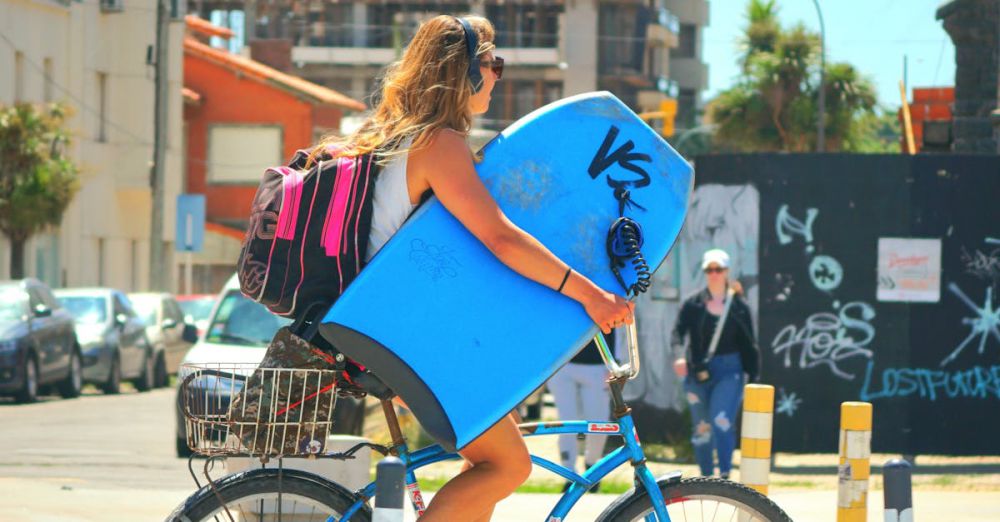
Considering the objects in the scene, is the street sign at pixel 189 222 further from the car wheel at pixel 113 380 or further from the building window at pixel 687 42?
the building window at pixel 687 42

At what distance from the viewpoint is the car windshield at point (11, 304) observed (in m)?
21.4

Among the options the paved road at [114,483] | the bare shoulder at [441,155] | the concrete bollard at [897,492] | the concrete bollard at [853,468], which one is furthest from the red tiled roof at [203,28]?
the bare shoulder at [441,155]

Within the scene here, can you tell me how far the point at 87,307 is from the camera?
85.5 ft

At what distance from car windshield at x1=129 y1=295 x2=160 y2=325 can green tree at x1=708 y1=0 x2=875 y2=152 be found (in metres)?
34.3

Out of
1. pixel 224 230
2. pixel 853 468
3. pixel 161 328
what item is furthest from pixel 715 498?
pixel 224 230

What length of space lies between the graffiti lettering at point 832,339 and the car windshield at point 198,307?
19761 mm

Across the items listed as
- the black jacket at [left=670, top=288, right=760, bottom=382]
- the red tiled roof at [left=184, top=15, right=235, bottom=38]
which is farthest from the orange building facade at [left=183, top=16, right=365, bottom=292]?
the black jacket at [left=670, top=288, right=760, bottom=382]

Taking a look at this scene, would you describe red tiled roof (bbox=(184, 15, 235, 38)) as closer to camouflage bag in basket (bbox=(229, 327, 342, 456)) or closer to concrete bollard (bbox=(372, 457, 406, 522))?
camouflage bag in basket (bbox=(229, 327, 342, 456))

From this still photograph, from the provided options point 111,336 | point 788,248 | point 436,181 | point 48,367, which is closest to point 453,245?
point 436,181

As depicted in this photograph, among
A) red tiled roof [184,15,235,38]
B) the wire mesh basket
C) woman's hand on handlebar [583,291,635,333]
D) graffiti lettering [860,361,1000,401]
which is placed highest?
red tiled roof [184,15,235,38]

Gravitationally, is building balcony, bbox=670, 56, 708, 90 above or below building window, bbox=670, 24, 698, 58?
below

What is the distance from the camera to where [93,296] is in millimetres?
26391

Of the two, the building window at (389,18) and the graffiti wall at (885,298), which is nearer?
the graffiti wall at (885,298)

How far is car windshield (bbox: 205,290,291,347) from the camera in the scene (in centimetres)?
1520
